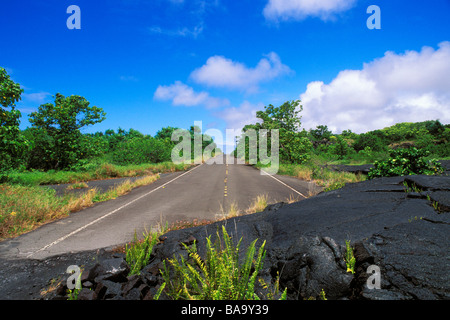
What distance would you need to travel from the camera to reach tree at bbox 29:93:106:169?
2167cm

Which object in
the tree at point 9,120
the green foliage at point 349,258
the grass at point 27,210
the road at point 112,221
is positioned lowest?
the road at point 112,221

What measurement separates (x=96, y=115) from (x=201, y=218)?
23.0 m

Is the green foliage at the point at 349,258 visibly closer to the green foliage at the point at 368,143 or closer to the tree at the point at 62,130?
the tree at the point at 62,130

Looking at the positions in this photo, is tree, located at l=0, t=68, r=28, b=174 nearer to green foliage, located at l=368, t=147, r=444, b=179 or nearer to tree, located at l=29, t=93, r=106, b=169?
tree, located at l=29, t=93, r=106, b=169

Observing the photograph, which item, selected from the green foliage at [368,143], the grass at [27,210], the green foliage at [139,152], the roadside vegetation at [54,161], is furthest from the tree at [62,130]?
the green foliage at [368,143]

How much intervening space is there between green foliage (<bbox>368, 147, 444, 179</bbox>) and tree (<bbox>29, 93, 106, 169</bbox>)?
1015 inches

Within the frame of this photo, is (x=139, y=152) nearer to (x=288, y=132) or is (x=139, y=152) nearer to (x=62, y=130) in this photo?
(x=62, y=130)

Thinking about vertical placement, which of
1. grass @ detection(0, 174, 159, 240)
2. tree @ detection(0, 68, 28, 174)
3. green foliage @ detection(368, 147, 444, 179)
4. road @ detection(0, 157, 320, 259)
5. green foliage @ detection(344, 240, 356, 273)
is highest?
tree @ detection(0, 68, 28, 174)

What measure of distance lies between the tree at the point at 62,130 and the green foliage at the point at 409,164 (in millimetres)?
25793

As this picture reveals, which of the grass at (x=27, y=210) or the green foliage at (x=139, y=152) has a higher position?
the green foliage at (x=139, y=152)

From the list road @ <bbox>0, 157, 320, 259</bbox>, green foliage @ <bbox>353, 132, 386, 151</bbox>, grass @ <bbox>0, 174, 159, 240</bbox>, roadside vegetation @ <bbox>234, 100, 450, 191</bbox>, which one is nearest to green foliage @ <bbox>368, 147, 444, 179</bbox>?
roadside vegetation @ <bbox>234, 100, 450, 191</bbox>

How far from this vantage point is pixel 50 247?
5.43 m

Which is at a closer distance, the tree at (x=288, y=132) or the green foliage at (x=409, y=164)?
the green foliage at (x=409, y=164)

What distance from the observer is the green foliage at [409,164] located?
8.89 meters
